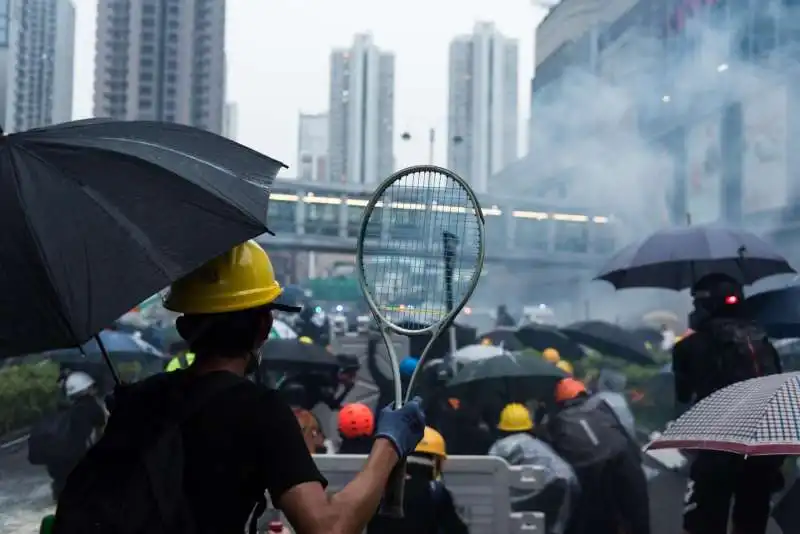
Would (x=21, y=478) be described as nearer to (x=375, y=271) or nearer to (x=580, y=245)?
(x=375, y=271)

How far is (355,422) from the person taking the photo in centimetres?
477

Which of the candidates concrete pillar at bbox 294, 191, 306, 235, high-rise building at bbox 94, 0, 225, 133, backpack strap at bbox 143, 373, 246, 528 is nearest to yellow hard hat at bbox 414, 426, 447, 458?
backpack strap at bbox 143, 373, 246, 528

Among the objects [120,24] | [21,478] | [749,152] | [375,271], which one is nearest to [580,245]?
[749,152]

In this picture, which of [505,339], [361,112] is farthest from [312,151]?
[505,339]

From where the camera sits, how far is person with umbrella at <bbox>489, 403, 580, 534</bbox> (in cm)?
458

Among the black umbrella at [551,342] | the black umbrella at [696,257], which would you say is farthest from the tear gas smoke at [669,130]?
the black umbrella at [696,257]

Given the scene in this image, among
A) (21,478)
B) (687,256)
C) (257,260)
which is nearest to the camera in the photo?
(257,260)

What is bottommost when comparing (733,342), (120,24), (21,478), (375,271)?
(21,478)

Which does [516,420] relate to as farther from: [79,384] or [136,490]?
[136,490]

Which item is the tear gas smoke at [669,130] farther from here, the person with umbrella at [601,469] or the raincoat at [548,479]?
the raincoat at [548,479]

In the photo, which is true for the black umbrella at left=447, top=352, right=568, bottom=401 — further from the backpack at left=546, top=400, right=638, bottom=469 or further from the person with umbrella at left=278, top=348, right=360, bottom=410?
the backpack at left=546, top=400, right=638, bottom=469

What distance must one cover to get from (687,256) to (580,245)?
19448 millimetres

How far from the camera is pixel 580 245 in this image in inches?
987

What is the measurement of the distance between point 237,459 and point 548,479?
3317mm
